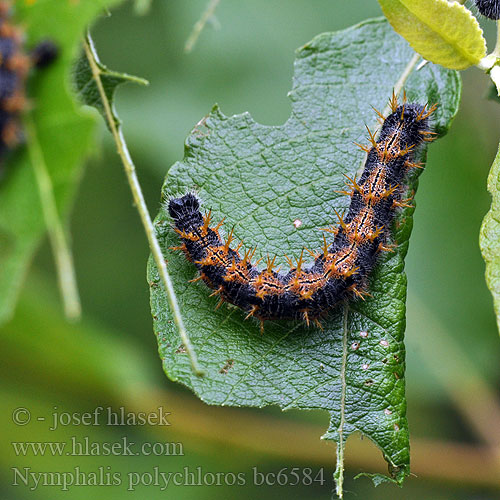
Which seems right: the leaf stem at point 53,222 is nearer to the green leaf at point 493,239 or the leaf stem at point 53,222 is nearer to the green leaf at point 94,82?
the green leaf at point 94,82

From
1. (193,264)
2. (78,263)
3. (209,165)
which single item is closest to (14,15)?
(209,165)

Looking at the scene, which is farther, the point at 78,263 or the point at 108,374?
the point at 78,263

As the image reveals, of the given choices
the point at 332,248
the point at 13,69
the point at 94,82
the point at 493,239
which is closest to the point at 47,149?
the point at 94,82

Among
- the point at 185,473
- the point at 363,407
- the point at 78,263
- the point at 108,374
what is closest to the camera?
the point at 363,407

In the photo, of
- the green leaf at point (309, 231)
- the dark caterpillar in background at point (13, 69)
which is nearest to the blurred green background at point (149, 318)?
the green leaf at point (309, 231)

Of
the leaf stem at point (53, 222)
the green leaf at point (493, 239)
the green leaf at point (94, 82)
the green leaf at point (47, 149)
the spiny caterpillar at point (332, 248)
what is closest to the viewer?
the leaf stem at point (53, 222)

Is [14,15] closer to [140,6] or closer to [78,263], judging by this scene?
[140,6]
